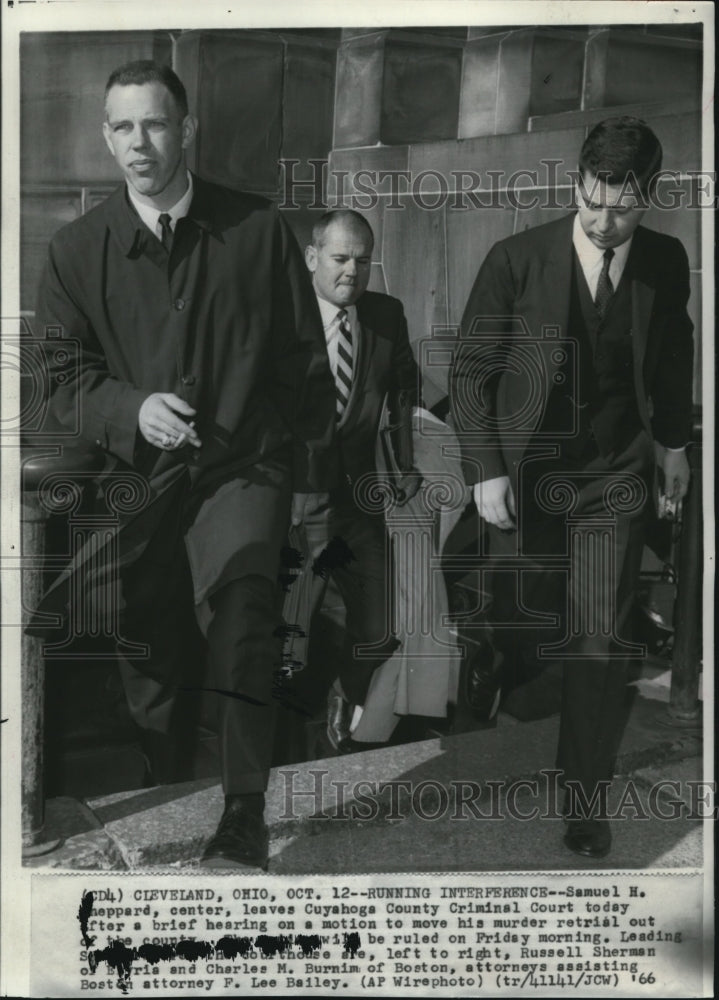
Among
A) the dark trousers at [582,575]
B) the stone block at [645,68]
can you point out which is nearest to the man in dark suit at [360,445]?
the dark trousers at [582,575]

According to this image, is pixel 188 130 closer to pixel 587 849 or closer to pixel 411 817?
pixel 411 817

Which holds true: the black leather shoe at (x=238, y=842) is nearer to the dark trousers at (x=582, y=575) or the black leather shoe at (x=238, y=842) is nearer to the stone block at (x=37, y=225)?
the dark trousers at (x=582, y=575)

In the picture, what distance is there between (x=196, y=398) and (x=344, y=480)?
0.61 m

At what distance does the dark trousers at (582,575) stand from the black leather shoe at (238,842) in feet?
3.77

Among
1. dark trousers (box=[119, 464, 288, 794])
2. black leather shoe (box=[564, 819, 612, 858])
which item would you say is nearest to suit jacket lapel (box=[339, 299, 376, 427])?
dark trousers (box=[119, 464, 288, 794])

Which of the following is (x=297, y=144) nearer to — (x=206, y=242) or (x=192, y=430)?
(x=206, y=242)

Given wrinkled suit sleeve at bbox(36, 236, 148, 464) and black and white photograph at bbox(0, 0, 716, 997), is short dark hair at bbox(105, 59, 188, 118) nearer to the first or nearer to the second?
black and white photograph at bbox(0, 0, 716, 997)

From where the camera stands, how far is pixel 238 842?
4078 millimetres

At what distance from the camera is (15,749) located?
412 cm

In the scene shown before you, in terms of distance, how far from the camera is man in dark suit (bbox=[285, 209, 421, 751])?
423cm

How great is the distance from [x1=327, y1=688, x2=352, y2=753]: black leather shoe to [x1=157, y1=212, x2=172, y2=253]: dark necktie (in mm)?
1700

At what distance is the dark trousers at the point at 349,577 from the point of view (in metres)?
4.23

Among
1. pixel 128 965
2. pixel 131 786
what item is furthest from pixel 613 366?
pixel 128 965

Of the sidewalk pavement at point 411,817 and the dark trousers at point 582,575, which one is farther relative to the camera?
the dark trousers at point 582,575
